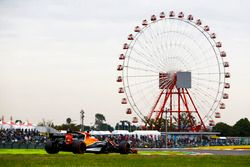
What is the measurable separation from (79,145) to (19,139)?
27.9 meters

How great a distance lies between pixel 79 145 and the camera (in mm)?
40656

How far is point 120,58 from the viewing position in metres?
98.4

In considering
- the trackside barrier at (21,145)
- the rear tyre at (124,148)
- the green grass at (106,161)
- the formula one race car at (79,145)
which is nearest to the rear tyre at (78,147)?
the formula one race car at (79,145)

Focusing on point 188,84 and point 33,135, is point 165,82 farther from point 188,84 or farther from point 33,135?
point 33,135

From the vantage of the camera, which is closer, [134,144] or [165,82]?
[134,144]

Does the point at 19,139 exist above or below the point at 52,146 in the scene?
above

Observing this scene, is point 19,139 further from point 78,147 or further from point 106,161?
point 106,161

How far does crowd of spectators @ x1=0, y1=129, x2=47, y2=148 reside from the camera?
64.6 metres

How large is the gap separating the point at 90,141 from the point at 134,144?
139 feet

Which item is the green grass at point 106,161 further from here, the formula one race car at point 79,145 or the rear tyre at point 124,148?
the rear tyre at point 124,148

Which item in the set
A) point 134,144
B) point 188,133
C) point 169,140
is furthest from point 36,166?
point 188,133

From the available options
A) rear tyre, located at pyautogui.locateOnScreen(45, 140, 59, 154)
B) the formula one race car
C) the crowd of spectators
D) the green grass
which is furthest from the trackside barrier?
the green grass

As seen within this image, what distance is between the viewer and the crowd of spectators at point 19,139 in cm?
6455

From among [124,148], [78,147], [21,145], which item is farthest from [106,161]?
[21,145]
